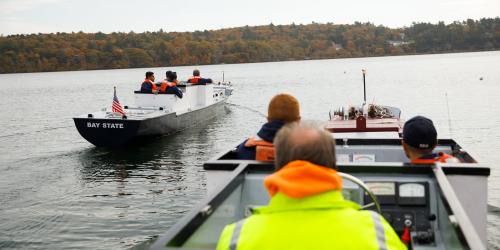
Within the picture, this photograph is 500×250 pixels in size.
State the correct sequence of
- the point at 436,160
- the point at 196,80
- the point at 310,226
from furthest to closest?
1. the point at 196,80
2. the point at 436,160
3. the point at 310,226

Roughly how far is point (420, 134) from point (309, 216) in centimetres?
247

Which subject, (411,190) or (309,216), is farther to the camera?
(411,190)

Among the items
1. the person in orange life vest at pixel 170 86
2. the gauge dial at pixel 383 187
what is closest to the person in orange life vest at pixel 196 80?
the person in orange life vest at pixel 170 86

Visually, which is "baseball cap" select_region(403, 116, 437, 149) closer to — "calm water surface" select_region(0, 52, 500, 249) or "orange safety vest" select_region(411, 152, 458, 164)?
"orange safety vest" select_region(411, 152, 458, 164)

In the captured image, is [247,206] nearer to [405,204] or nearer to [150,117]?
[405,204]

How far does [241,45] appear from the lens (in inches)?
6033

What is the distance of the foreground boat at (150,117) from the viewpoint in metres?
16.2

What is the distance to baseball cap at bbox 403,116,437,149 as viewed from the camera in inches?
175

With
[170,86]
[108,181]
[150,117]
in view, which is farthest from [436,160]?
[170,86]

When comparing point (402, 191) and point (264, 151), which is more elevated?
point (264, 151)

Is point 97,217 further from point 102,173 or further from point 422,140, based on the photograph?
point 422,140

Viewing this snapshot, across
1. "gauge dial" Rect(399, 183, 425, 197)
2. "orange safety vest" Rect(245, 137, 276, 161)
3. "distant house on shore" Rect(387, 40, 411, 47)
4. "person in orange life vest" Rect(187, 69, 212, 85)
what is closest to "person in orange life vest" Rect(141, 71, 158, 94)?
"person in orange life vest" Rect(187, 69, 212, 85)

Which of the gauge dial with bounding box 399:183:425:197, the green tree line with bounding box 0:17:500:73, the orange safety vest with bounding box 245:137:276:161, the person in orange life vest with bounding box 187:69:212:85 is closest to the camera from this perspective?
the gauge dial with bounding box 399:183:425:197

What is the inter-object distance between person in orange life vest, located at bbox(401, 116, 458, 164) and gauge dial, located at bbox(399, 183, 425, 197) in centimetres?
28
